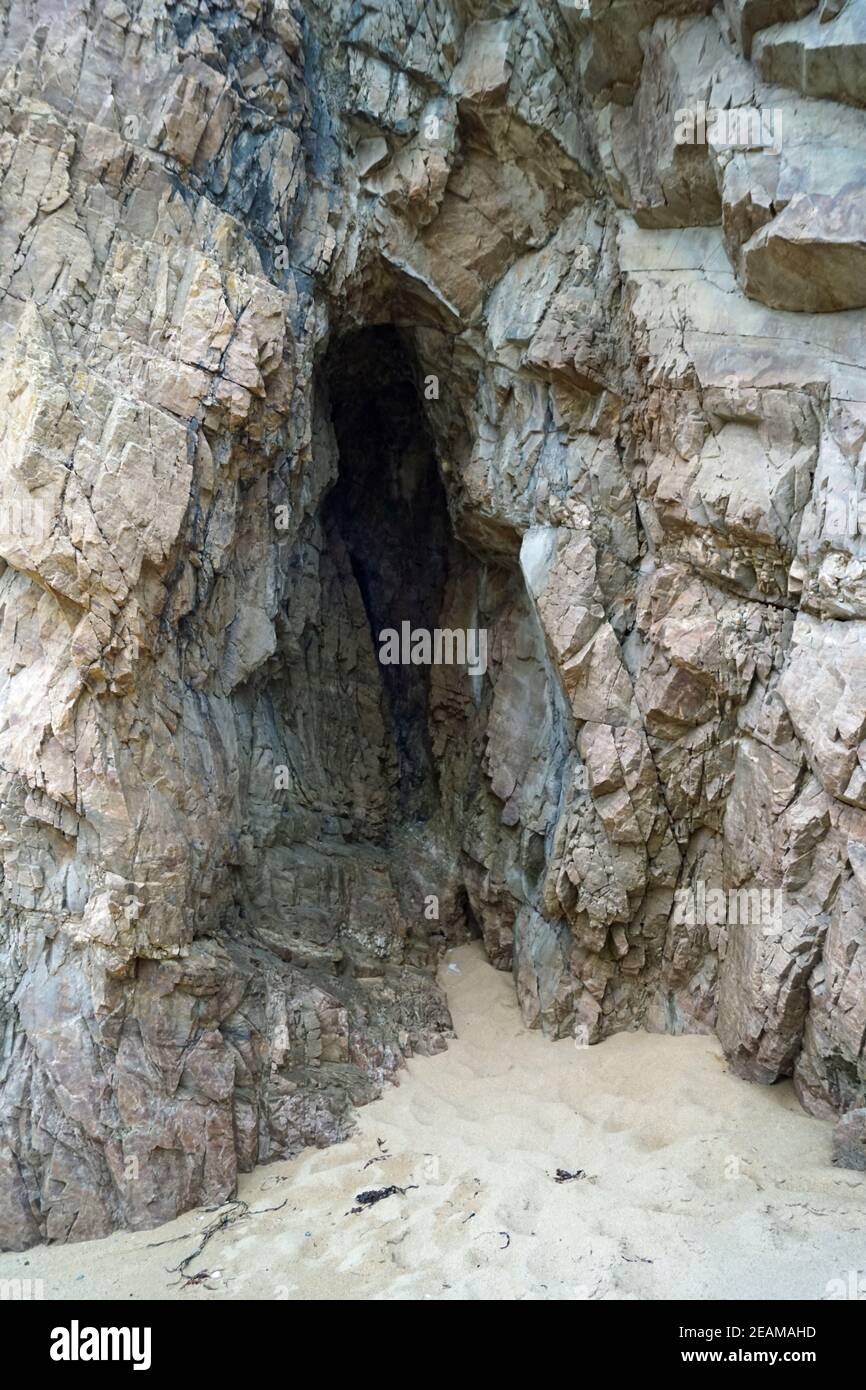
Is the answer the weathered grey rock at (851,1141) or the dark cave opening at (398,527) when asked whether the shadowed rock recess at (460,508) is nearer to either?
the weathered grey rock at (851,1141)

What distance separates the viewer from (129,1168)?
19.6 feet

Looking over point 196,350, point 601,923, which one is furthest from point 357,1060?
point 196,350

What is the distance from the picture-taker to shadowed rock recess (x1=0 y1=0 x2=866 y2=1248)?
20.1 ft

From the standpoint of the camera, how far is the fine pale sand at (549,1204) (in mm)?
5074

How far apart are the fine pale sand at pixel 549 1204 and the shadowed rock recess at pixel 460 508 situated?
0.28 m

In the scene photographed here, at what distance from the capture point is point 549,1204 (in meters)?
5.80

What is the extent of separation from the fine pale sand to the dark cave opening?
4283mm

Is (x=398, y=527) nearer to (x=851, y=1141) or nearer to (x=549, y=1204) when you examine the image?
(x=549, y=1204)

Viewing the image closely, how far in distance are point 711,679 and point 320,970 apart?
3.98 meters

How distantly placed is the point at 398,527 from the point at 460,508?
82.7 inches

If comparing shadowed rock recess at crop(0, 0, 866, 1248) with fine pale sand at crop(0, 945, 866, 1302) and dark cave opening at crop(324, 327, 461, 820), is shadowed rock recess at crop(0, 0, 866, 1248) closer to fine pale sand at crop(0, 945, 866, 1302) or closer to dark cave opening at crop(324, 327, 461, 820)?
fine pale sand at crop(0, 945, 866, 1302)

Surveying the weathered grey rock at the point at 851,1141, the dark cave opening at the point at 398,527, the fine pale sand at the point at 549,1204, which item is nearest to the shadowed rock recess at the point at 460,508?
the weathered grey rock at the point at 851,1141

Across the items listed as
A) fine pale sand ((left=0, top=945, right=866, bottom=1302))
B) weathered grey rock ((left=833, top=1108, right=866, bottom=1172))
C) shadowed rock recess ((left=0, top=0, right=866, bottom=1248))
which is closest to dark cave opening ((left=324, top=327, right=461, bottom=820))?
shadowed rock recess ((left=0, top=0, right=866, bottom=1248))

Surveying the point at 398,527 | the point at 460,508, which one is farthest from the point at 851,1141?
the point at 398,527
